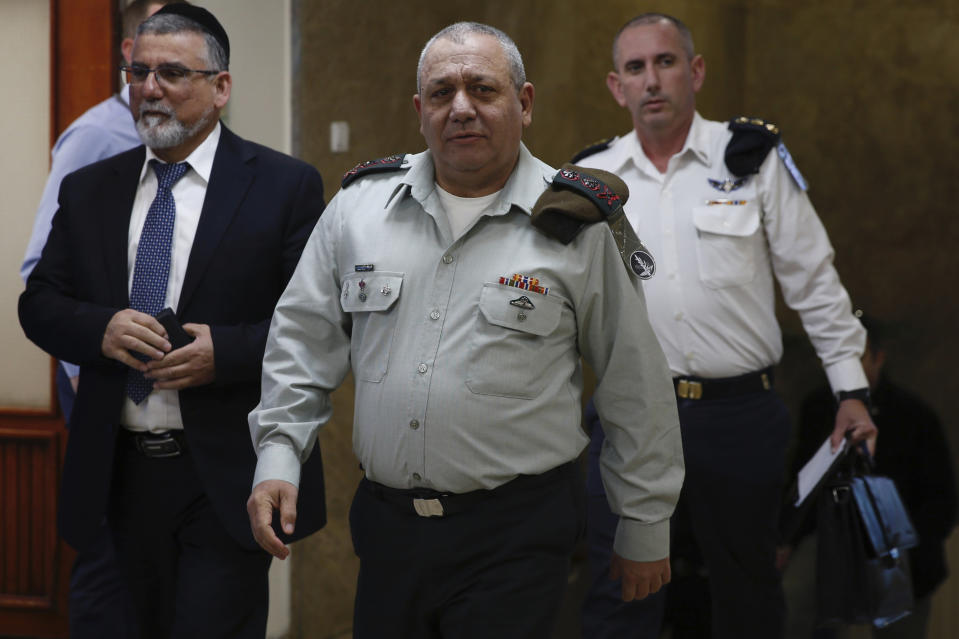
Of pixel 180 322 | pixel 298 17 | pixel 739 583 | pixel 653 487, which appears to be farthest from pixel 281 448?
pixel 298 17

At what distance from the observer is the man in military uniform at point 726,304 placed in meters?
3.10

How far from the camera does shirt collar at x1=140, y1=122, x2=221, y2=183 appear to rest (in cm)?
255

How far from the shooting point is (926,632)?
4.29 meters

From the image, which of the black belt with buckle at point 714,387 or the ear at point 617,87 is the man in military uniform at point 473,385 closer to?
the black belt with buckle at point 714,387

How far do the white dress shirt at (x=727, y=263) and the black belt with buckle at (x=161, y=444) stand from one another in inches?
51.2

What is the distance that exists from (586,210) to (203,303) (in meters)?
0.88

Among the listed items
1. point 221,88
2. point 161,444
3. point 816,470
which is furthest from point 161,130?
point 816,470

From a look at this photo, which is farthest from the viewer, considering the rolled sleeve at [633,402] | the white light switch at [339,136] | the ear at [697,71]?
the white light switch at [339,136]

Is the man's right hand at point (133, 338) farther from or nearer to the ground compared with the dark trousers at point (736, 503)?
farther from the ground

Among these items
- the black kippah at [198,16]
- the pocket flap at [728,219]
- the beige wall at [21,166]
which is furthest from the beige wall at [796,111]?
the pocket flap at [728,219]

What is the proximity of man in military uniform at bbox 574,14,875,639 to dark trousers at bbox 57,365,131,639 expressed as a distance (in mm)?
1136

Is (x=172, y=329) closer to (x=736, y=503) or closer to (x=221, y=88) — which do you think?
(x=221, y=88)

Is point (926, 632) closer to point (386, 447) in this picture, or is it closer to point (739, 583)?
point (739, 583)

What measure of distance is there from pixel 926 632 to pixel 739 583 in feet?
4.90
